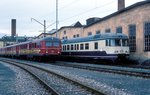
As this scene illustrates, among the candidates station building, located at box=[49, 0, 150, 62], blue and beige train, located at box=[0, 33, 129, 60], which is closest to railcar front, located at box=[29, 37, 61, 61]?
blue and beige train, located at box=[0, 33, 129, 60]

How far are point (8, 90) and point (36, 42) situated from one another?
85.2ft

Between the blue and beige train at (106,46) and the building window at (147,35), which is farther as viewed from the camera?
the building window at (147,35)

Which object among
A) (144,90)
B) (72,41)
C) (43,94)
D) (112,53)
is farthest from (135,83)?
(72,41)

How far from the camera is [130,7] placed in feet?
115

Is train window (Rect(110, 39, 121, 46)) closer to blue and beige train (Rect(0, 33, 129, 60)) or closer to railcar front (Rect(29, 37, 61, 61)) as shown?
blue and beige train (Rect(0, 33, 129, 60))

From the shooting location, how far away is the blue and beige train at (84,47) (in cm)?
3028

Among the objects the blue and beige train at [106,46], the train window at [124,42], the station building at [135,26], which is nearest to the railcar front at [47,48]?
the blue and beige train at [106,46]

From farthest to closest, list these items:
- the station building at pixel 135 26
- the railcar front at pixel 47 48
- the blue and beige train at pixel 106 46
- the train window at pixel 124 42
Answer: the railcar front at pixel 47 48
the station building at pixel 135 26
the train window at pixel 124 42
the blue and beige train at pixel 106 46

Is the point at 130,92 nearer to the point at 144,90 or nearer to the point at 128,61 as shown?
the point at 144,90

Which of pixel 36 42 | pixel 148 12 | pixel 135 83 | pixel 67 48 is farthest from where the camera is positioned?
pixel 67 48

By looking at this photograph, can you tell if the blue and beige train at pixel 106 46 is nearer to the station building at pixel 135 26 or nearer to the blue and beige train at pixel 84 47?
the blue and beige train at pixel 84 47

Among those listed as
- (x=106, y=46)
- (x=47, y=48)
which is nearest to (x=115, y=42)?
(x=106, y=46)

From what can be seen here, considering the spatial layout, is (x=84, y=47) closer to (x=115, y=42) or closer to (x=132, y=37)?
(x=132, y=37)

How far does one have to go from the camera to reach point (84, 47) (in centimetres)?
3500
